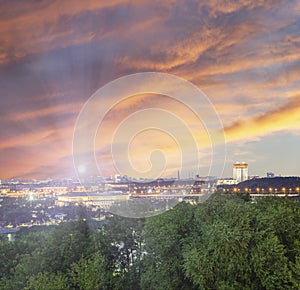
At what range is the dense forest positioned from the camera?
1295cm

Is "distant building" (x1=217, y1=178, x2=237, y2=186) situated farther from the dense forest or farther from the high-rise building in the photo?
the dense forest

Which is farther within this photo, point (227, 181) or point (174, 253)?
point (227, 181)

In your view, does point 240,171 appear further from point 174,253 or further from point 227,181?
point 174,253

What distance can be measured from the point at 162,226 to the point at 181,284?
2.50 m

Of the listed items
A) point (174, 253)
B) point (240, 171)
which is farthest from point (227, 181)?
point (174, 253)

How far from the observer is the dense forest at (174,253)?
13.0 m

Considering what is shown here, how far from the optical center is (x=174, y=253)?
50.9 feet

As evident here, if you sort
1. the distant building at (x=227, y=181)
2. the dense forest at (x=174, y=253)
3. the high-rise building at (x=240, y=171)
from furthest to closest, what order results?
the high-rise building at (x=240, y=171) → the distant building at (x=227, y=181) → the dense forest at (x=174, y=253)

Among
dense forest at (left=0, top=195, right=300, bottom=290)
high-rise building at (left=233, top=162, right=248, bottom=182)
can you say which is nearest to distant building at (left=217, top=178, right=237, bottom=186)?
high-rise building at (left=233, top=162, right=248, bottom=182)

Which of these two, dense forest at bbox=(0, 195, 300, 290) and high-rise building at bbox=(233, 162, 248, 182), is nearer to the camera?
dense forest at bbox=(0, 195, 300, 290)

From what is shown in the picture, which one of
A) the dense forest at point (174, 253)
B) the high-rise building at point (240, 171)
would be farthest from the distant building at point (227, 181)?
the dense forest at point (174, 253)

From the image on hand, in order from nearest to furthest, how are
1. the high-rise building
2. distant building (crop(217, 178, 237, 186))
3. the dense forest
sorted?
the dense forest < distant building (crop(217, 178, 237, 186)) < the high-rise building

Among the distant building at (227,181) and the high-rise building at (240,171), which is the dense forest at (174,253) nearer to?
the distant building at (227,181)

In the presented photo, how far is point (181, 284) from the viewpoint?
1477cm
